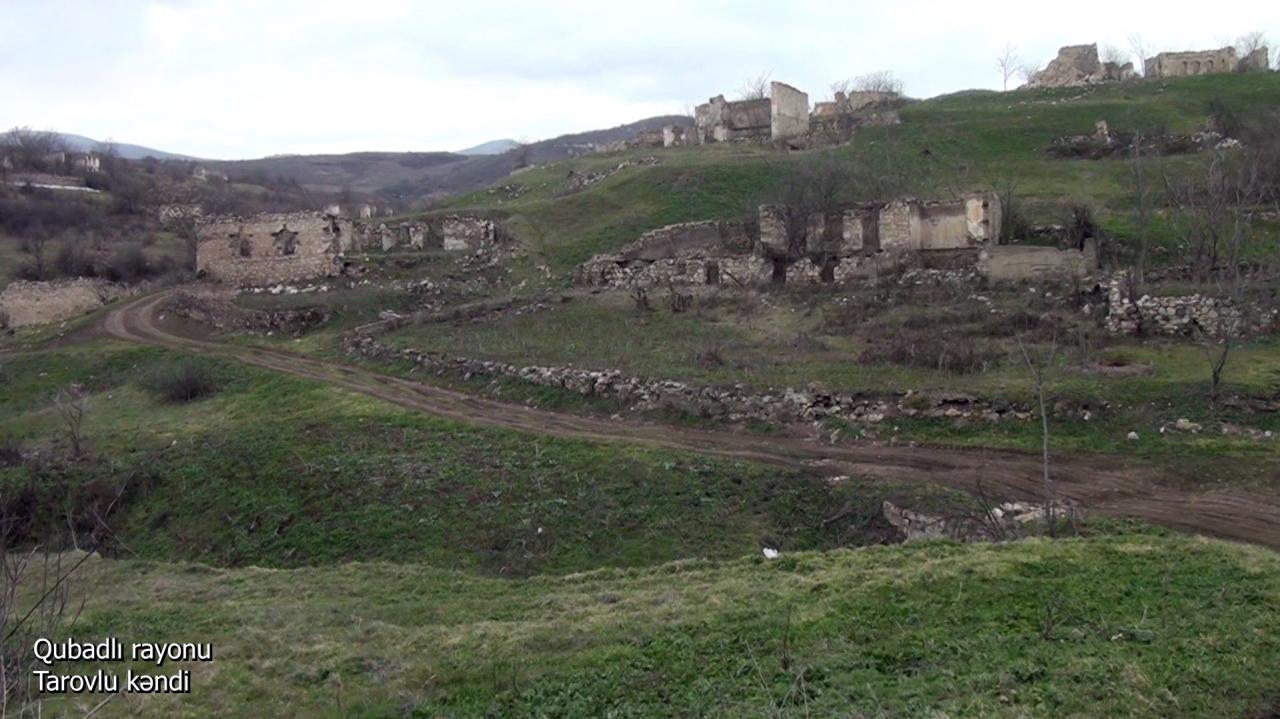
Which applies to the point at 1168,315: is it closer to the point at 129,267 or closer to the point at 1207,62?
the point at 1207,62

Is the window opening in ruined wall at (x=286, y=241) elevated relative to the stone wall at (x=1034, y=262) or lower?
elevated

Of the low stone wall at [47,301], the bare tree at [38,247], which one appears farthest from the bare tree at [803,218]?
the bare tree at [38,247]

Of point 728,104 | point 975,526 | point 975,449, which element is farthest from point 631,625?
point 728,104

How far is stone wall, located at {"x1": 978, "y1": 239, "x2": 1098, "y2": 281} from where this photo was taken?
25938mm

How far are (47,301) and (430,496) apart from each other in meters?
27.4

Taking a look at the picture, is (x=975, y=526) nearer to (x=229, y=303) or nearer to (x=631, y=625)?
(x=631, y=625)

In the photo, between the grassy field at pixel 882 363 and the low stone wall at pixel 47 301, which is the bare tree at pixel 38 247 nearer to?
the low stone wall at pixel 47 301

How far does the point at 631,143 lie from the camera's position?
58.4m

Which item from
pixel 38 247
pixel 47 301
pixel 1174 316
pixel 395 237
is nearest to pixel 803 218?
pixel 1174 316

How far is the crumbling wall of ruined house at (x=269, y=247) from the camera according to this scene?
115 ft

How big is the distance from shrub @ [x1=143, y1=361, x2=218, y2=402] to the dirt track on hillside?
381cm

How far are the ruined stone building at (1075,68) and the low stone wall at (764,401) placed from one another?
4514 centimetres

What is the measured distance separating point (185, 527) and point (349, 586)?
667 centimetres

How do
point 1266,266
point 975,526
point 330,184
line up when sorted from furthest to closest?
1. point 330,184
2. point 1266,266
3. point 975,526
